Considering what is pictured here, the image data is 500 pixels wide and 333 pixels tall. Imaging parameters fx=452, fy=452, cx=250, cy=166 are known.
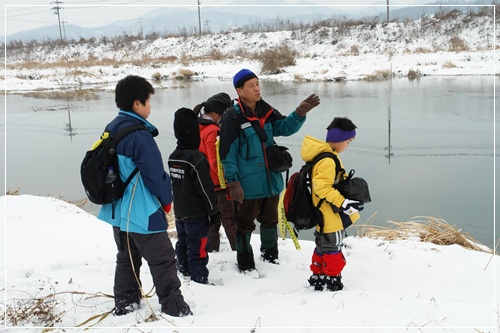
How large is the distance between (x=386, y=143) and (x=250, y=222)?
15.5 feet

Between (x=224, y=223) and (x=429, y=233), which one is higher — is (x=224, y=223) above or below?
above

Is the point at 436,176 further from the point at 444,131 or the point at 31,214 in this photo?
the point at 31,214

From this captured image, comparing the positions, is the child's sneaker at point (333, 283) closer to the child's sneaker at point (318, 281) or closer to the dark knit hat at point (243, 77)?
the child's sneaker at point (318, 281)

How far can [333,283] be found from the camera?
3.06 meters

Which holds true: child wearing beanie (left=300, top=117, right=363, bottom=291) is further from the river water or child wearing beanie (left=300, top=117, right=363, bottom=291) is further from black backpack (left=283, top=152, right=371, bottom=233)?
the river water

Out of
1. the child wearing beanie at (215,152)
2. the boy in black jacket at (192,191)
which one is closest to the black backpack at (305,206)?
the boy in black jacket at (192,191)

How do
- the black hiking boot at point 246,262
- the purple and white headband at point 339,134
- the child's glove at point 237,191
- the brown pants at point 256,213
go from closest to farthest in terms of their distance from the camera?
1. the purple and white headband at point 339,134
2. the child's glove at point 237,191
3. the brown pants at point 256,213
4. the black hiking boot at point 246,262

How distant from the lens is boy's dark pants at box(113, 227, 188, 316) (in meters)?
2.54

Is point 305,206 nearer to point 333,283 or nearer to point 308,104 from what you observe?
point 333,283

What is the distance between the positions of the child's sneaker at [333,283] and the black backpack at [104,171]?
152 cm

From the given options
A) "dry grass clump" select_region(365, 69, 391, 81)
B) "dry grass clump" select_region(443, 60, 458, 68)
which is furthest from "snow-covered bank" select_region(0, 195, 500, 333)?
"dry grass clump" select_region(443, 60, 458, 68)

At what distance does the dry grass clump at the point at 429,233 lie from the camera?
4066 millimetres

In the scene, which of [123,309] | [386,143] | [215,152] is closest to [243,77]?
[215,152]

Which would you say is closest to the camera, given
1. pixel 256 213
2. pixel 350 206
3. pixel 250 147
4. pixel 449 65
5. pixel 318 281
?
pixel 350 206
